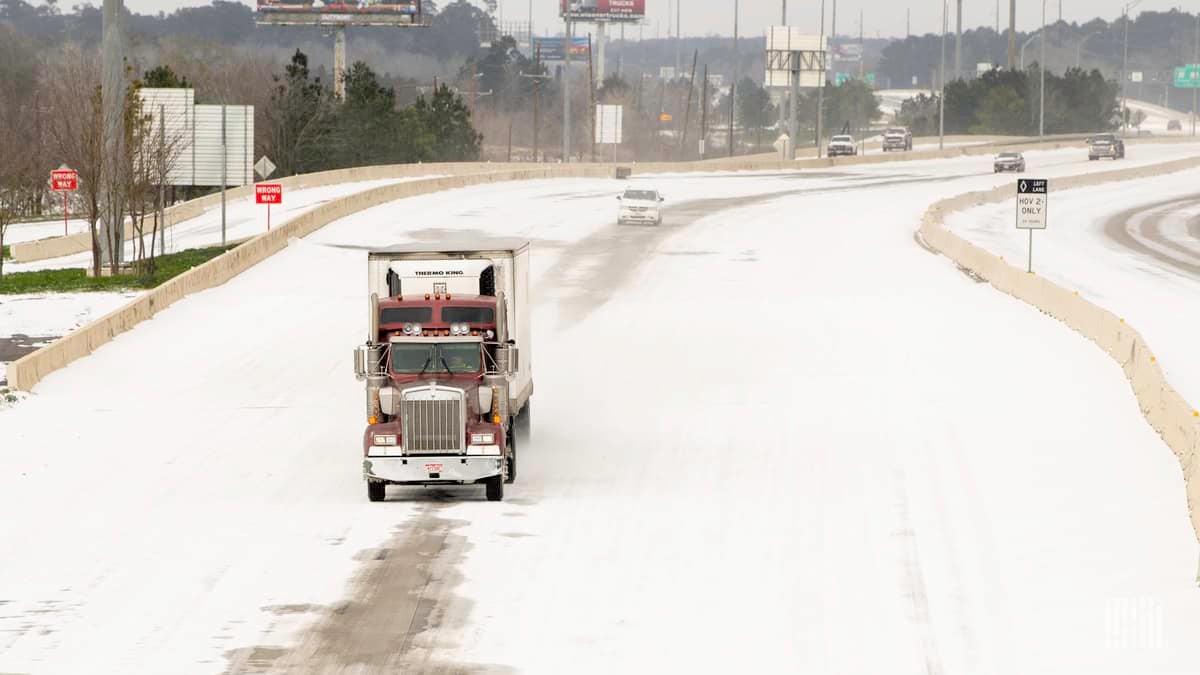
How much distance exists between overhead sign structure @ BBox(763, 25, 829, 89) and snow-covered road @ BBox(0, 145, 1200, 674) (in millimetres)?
109657

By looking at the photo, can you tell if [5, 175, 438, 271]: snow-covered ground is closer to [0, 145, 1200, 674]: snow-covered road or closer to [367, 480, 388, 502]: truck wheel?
[0, 145, 1200, 674]: snow-covered road

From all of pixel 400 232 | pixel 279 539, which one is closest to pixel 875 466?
pixel 279 539

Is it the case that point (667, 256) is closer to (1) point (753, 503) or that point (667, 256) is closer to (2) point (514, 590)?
(1) point (753, 503)

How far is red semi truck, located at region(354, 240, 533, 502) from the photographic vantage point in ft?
76.5

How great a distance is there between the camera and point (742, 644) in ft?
58.6

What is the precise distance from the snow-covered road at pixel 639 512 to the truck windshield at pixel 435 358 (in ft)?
6.40

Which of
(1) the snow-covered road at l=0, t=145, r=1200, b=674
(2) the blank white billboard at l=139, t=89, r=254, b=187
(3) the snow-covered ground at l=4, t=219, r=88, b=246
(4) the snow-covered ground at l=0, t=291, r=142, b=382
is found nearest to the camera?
(1) the snow-covered road at l=0, t=145, r=1200, b=674

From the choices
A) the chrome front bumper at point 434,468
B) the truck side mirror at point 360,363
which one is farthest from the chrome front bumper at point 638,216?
the chrome front bumper at point 434,468

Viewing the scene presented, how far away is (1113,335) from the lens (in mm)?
37781

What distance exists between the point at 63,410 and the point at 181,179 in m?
44.2

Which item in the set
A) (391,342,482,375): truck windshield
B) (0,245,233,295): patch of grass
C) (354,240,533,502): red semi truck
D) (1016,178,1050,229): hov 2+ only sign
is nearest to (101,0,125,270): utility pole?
(0,245,233,295): patch of grass

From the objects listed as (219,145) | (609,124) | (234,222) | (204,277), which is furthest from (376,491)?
(609,124)

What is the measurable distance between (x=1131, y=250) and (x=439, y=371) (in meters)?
53.5

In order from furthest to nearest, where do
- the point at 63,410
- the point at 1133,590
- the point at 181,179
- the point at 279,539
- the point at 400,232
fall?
the point at 181,179
the point at 400,232
the point at 63,410
the point at 279,539
the point at 1133,590
